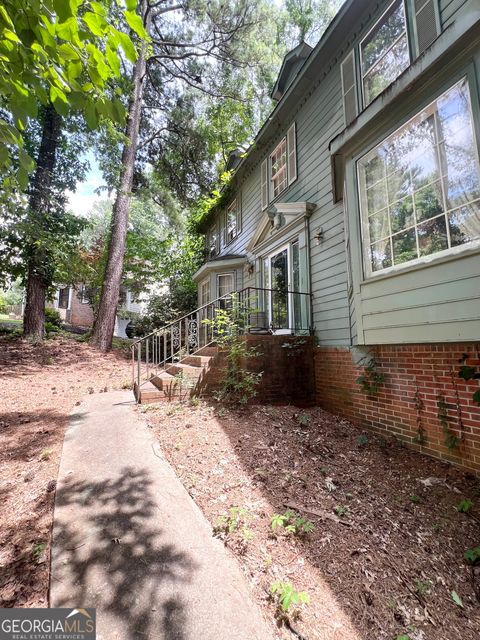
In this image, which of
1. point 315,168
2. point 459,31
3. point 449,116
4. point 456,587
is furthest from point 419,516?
point 315,168

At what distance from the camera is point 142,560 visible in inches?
78.9

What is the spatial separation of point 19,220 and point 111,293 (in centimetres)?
352

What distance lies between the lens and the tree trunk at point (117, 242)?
10750mm

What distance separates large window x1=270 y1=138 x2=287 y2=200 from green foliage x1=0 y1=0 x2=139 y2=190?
20.5 feet

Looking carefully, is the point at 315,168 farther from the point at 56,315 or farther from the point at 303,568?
the point at 56,315

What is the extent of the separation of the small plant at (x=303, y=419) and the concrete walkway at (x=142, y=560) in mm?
2072

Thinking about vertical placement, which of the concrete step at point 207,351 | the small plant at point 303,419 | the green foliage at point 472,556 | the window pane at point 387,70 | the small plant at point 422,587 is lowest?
the small plant at point 422,587

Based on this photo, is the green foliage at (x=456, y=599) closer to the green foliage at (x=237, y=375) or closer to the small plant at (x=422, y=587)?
the small plant at (x=422, y=587)

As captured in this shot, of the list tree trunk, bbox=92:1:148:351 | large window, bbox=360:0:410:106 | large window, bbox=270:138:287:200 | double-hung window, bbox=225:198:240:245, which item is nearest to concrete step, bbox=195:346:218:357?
large window, bbox=270:138:287:200

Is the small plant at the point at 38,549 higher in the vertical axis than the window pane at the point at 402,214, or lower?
lower

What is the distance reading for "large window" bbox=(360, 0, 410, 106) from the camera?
4422mm

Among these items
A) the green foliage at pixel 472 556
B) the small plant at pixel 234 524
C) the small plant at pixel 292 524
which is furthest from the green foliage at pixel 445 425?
the small plant at pixel 234 524

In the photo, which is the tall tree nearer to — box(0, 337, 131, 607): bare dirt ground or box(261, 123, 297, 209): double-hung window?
box(0, 337, 131, 607): bare dirt ground

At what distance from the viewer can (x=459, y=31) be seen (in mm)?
2854
